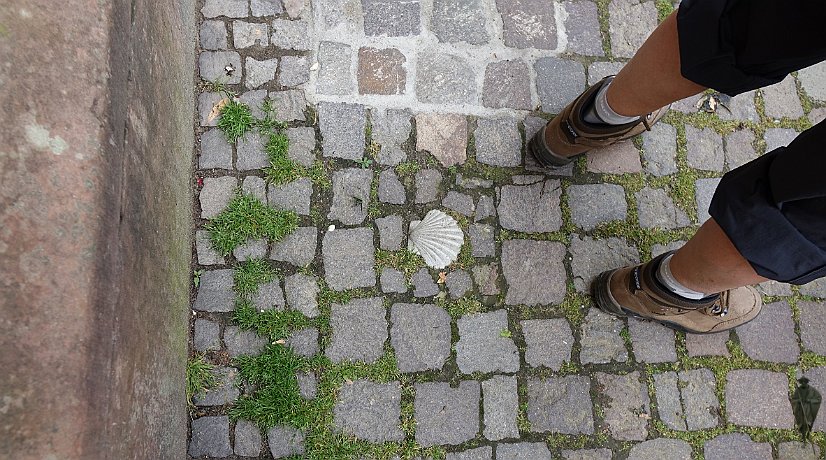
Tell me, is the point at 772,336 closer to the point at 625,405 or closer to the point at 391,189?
the point at 625,405

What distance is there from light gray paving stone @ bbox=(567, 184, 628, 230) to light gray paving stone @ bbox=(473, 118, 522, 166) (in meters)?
0.33

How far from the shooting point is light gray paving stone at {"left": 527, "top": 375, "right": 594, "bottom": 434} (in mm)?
2629

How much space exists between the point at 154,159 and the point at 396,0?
1.54 meters

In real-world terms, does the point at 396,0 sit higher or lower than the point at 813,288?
higher

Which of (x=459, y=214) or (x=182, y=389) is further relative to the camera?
(x=459, y=214)

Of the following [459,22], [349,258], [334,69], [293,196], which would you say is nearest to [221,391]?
[349,258]

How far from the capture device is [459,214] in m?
2.81

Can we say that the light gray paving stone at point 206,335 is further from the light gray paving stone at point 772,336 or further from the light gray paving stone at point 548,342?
the light gray paving stone at point 772,336

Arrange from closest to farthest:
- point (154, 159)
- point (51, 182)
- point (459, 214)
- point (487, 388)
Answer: point (51, 182) → point (154, 159) → point (487, 388) → point (459, 214)

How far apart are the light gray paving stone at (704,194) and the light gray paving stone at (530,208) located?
2.35 ft

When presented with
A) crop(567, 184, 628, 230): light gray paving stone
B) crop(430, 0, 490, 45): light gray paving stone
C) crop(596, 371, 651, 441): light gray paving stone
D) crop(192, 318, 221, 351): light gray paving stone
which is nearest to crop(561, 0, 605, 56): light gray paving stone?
crop(430, 0, 490, 45): light gray paving stone

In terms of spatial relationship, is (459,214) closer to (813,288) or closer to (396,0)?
(396,0)

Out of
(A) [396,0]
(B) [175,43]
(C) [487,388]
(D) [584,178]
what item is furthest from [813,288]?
(B) [175,43]

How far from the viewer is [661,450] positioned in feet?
8.69
